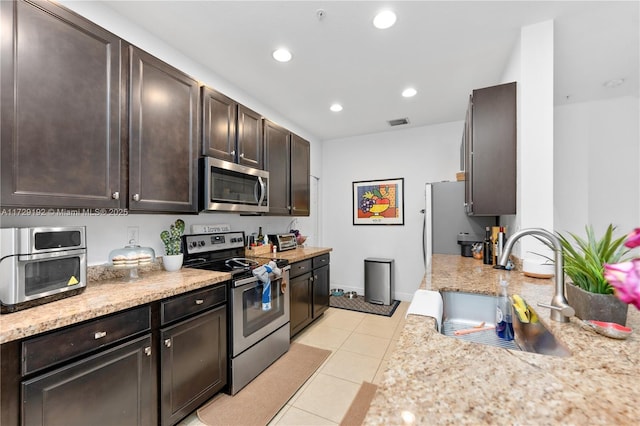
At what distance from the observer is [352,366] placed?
2377 mm

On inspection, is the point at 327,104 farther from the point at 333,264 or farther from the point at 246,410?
the point at 246,410

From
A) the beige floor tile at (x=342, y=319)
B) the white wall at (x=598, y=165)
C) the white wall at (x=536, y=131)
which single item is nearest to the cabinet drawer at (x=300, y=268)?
the beige floor tile at (x=342, y=319)

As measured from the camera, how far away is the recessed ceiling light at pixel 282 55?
7.37 ft

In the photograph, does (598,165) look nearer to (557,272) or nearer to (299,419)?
(557,272)

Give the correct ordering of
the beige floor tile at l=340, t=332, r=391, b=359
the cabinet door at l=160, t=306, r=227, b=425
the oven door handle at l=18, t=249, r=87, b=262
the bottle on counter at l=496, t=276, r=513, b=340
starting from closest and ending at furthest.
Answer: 1. the oven door handle at l=18, t=249, r=87, b=262
2. the bottle on counter at l=496, t=276, r=513, b=340
3. the cabinet door at l=160, t=306, r=227, b=425
4. the beige floor tile at l=340, t=332, r=391, b=359

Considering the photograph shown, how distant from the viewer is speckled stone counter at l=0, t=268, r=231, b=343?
102 cm

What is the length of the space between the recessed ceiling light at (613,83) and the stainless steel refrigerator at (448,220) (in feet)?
5.46

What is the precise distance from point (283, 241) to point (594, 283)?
2708 millimetres

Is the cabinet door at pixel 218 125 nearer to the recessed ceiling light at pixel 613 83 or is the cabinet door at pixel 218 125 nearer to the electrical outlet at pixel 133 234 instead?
the electrical outlet at pixel 133 234

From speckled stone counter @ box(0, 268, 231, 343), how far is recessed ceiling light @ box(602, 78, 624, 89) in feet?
13.4

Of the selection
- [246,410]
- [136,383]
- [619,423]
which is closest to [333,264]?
[246,410]

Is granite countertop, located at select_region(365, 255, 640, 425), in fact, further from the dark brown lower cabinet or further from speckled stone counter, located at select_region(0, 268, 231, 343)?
the dark brown lower cabinet

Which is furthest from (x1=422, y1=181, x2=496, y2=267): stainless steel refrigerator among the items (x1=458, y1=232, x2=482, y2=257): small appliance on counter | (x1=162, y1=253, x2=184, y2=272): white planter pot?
(x1=162, y1=253, x2=184, y2=272): white planter pot

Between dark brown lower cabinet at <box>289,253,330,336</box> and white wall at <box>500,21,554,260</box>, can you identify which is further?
dark brown lower cabinet at <box>289,253,330,336</box>
